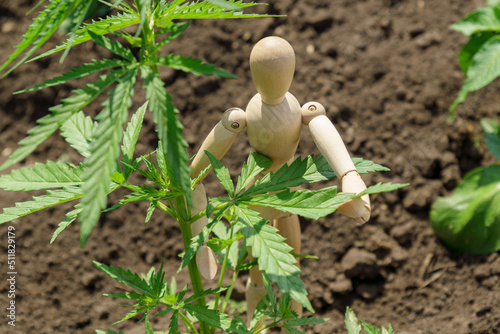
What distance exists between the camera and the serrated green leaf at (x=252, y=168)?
4.38ft

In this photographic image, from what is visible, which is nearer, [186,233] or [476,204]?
[186,233]

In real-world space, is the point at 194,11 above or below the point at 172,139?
above

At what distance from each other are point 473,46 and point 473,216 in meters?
0.95

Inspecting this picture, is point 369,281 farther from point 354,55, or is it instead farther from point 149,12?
point 149,12

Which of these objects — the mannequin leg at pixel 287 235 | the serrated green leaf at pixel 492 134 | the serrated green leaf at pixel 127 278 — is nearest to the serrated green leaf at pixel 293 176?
Answer: the mannequin leg at pixel 287 235

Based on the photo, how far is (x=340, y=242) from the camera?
2.54 m

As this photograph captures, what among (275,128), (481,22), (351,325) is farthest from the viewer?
(481,22)

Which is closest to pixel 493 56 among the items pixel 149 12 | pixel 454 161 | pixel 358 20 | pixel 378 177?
pixel 454 161

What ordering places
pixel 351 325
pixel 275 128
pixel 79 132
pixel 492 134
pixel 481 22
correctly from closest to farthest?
pixel 275 128, pixel 79 132, pixel 351 325, pixel 481 22, pixel 492 134

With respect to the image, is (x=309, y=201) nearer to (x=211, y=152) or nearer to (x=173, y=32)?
(x=211, y=152)

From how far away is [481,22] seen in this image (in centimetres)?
248

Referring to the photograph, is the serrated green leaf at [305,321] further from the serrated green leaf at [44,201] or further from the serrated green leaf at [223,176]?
the serrated green leaf at [44,201]

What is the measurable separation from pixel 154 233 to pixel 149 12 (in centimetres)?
166

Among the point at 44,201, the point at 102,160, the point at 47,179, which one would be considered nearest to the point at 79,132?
the point at 47,179
